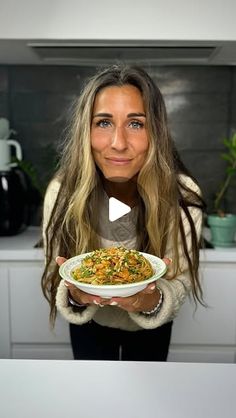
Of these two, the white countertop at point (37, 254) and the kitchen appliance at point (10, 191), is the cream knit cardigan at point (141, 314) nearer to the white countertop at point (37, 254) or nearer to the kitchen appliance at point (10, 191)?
the white countertop at point (37, 254)

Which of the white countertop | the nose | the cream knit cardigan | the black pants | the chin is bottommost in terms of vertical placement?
the black pants

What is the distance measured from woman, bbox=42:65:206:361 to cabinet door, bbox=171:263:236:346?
1.88ft

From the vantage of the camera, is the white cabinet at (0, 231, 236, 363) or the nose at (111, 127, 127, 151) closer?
the nose at (111, 127, 127, 151)

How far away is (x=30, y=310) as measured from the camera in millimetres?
1617

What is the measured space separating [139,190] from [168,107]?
40.6 inches

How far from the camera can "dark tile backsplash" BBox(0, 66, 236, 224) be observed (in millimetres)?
1898
